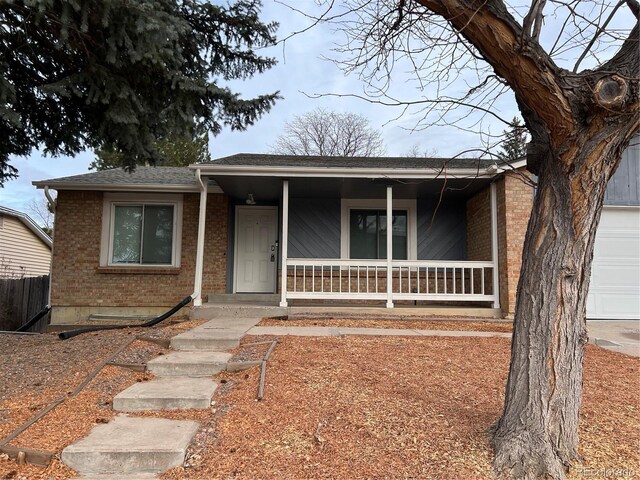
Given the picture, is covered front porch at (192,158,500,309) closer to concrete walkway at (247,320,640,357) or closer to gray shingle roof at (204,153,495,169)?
gray shingle roof at (204,153,495,169)

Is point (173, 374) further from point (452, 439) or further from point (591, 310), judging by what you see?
point (591, 310)

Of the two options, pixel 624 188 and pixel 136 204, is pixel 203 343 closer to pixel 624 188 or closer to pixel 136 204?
pixel 136 204

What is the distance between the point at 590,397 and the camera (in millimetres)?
3654

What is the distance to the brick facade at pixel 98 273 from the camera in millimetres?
9211

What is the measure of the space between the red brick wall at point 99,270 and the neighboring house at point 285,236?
0.02 m

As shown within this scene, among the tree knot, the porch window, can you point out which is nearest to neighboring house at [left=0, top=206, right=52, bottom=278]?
the porch window

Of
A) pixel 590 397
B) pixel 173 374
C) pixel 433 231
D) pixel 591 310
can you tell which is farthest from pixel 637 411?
pixel 433 231

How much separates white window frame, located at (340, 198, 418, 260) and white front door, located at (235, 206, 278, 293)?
1640mm

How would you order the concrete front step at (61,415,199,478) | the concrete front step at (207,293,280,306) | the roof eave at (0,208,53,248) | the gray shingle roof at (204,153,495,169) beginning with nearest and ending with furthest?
the concrete front step at (61,415,199,478), the gray shingle roof at (204,153,495,169), the concrete front step at (207,293,280,306), the roof eave at (0,208,53,248)

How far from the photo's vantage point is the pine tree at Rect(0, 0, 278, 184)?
4488 millimetres

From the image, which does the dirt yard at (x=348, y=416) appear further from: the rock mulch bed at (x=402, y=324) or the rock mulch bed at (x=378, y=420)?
the rock mulch bed at (x=402, y=324)

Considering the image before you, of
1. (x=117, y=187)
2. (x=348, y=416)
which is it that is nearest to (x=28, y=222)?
(x=117, y=187)

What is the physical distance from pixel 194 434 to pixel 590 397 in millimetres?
3296

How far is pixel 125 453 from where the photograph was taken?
102 inches
